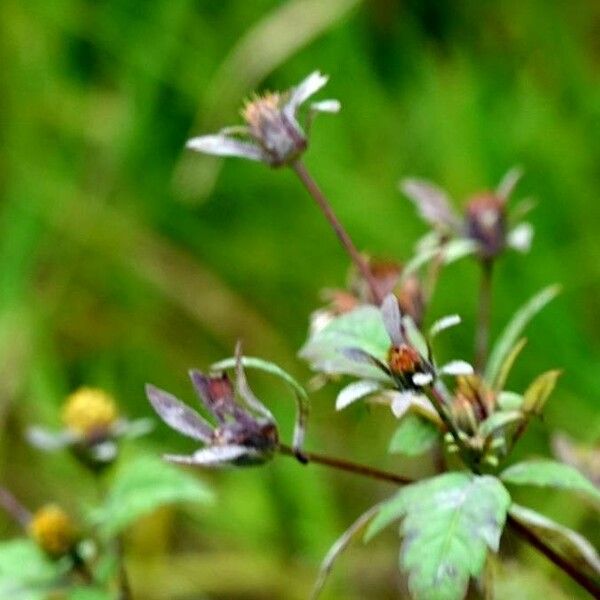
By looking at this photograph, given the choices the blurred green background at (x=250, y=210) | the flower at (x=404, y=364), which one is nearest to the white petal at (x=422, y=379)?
the flower at (x=404, y=364)

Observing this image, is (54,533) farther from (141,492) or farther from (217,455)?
(217,455)

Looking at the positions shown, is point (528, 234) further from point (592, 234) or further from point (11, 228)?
point (11, 228)

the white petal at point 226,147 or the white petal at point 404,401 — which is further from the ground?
the white petal at point 226,147

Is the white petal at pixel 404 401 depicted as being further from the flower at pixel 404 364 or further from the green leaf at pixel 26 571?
the green leaf at pixel 26 571

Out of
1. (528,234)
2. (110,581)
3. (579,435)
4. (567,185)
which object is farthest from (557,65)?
(110,581)

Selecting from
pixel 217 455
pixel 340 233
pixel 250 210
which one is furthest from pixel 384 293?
pixel 250 210

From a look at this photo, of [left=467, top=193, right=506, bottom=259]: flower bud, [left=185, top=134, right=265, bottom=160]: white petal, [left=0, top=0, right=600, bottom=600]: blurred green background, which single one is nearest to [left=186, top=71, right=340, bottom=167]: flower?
[left=185, top=134, right=265, bottom=160]: white petal

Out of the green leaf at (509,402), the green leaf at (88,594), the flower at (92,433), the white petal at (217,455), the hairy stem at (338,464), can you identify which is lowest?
the green leaf at (88,594)
